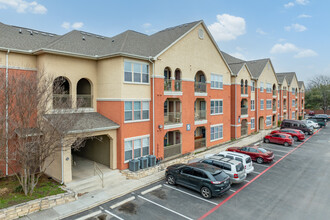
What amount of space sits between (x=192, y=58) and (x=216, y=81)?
510cm

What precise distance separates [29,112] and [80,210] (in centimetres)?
569

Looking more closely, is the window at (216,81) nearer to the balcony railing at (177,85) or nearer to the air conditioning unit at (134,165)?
the balcony railing at (177,85)

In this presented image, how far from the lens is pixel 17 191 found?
40.4ft

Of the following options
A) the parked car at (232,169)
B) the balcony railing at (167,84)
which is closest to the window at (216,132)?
the balcony railing at (167,84)

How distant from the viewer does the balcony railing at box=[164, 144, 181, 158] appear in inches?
771

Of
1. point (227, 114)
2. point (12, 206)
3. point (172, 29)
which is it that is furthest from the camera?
point (227, 114)

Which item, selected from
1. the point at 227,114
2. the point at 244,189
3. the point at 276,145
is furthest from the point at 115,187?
the point at 276,145

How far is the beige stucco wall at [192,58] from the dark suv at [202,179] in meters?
8.46

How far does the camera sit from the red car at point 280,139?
2703 cm

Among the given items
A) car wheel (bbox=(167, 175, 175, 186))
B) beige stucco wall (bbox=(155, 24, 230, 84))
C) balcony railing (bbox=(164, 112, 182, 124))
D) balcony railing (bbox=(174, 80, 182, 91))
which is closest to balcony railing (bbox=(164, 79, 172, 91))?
balcony railing (bbox=(174, 80, 182, 91))

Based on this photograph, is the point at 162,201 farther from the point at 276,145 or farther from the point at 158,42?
the point at 276,145

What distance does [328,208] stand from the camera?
1183cm

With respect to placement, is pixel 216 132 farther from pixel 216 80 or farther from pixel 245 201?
pixel 245 201

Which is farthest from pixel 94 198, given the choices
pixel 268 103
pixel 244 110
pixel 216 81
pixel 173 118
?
pixel 268 103
